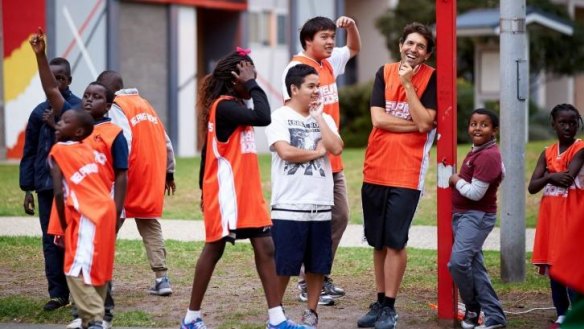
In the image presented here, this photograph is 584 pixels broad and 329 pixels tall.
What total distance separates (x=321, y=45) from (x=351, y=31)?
1.41 feet

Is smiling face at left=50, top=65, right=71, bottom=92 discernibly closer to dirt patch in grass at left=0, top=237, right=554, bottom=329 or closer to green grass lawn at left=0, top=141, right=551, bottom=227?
dirt patch in grass at left=0, top=237, right=554, bottom=329

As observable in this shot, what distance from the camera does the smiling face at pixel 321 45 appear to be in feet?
27.5

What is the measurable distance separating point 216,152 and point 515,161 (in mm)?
3136

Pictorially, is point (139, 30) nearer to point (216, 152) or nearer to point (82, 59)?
point (82, 59)

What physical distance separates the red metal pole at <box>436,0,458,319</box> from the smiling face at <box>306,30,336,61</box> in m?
1.09

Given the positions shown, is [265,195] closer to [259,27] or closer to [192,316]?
[192,316]

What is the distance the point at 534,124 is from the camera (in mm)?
28906

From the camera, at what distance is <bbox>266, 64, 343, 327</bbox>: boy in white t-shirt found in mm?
7348

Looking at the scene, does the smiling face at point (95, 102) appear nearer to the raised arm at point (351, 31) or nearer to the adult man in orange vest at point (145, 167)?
the adult man in orange vest at point (145, 167)

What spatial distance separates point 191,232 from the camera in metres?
12.9

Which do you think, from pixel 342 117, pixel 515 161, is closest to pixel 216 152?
pixel 515 161

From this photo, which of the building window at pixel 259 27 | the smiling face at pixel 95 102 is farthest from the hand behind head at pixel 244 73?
the building window at pixel 259 27

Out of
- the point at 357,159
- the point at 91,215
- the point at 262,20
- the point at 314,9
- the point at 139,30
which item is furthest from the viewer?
the point at 314,9

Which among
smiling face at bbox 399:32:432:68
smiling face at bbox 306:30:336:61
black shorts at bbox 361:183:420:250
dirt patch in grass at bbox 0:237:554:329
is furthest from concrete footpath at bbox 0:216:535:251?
smiling face at bbox 399:32:432:68
